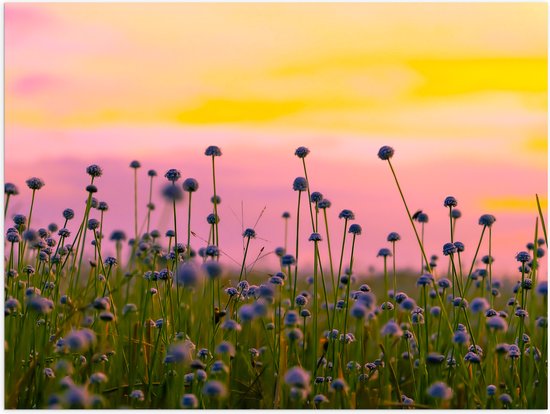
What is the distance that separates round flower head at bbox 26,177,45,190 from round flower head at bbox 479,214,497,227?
7.20 ft

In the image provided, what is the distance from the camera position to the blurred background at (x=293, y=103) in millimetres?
3633

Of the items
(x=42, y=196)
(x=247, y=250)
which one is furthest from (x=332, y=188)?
(x=42, y=196)

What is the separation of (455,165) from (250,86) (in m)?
1.16

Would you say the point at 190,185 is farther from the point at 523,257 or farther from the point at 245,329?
the point at 523,257

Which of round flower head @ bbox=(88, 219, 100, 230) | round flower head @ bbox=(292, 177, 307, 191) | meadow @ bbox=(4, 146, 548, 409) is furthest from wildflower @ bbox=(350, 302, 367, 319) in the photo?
round flower head @ bbox=(88, 219, 100, 230)

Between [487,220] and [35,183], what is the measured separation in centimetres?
224

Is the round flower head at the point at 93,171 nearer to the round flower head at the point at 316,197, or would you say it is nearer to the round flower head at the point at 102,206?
the round flower head at the point at 102,206

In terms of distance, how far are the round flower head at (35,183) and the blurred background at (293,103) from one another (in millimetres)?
81

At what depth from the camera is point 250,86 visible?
3.77 meters

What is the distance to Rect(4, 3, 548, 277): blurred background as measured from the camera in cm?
363

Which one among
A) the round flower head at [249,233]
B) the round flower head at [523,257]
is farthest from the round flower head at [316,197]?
the round flower head at [523,257]

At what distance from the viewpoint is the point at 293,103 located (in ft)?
12.3

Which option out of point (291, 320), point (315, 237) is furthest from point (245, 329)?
point (291, 320)

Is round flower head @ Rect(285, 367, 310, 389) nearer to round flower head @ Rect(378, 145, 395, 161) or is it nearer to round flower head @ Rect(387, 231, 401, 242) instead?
round flower head @ Rect(378, 145, 395, 161)
